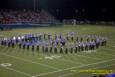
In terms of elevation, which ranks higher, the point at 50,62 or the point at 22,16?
the point at 22,16

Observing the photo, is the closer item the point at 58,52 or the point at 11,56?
the point at 11,56

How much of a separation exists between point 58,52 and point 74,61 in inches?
150

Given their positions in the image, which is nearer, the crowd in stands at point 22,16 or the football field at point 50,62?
the football field at point 50,62

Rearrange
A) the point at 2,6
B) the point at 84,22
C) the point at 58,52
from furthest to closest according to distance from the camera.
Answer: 1. the point at 84,22
2. the point at 2,6
3. the point at 58,52

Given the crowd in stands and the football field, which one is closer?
the football field

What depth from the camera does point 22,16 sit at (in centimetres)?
5691

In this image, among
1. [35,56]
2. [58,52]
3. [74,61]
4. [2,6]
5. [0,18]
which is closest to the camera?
[74,61]

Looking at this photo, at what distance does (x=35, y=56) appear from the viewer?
2325 centimetres

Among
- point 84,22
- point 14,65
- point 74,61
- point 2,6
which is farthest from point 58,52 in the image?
point 84,22

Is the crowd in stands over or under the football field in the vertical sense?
over

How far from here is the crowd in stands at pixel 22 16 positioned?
53559 mm

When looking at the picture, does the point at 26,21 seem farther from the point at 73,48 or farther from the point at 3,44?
the point at 73,48

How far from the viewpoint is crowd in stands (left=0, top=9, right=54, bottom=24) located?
53.6 metres

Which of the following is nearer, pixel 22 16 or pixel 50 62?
pixel 50 62
